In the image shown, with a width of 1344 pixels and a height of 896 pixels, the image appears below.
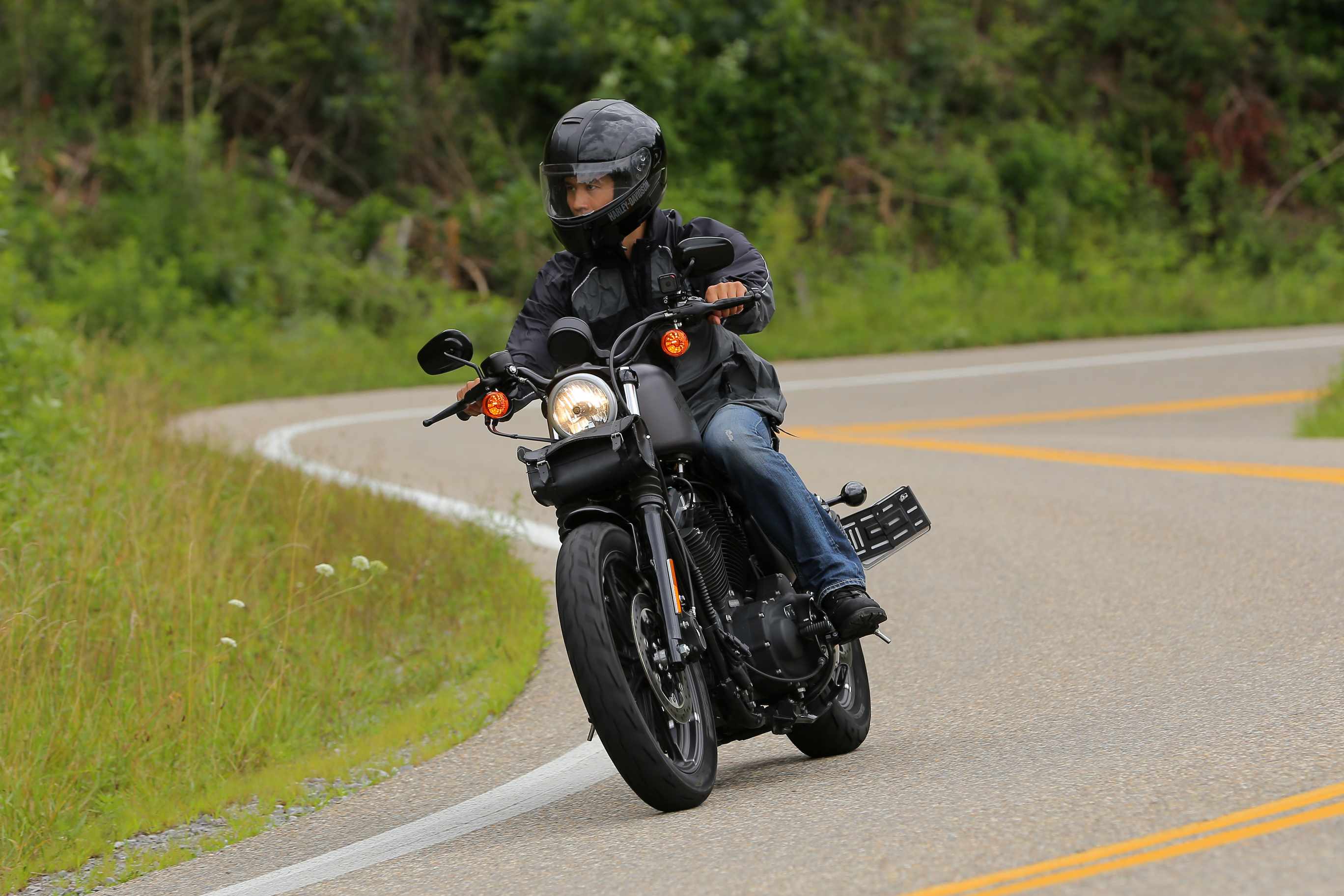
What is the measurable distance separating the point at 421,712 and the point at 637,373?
8.07 ft

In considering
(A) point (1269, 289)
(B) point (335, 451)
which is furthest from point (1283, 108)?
(B) point (335, 451)

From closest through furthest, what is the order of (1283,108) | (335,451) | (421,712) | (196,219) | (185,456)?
(421,712) < (185,456) < (335,451) < (196,219) < (1283,108)

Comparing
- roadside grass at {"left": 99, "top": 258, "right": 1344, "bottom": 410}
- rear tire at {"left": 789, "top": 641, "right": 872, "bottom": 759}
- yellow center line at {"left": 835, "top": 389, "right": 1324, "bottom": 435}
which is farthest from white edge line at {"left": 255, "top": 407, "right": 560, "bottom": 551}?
roadside grass at {"left": 99, "top": 258, "right": 1344, "bottom": 410}

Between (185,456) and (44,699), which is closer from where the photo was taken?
(44,699)

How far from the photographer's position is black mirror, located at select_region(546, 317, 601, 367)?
17.6 feet

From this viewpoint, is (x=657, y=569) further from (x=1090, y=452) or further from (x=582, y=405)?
(x=1090, y=452)

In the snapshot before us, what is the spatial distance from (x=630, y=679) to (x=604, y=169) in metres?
1.52

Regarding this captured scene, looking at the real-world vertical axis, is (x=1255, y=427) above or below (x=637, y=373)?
below

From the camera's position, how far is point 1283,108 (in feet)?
114

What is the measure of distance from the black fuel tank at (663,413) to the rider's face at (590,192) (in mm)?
518

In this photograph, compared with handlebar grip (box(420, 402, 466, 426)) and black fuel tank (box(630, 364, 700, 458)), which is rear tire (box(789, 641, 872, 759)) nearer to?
black fuel tank (box(630, 364, 700, 458))

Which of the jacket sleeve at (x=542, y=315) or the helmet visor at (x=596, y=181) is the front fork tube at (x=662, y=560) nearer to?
the jacket sleeve at (x=542, y=315)

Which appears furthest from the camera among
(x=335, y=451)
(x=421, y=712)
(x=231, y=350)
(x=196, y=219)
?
(x=196, y=219)

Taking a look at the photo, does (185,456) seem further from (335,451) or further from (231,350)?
(231,350)
